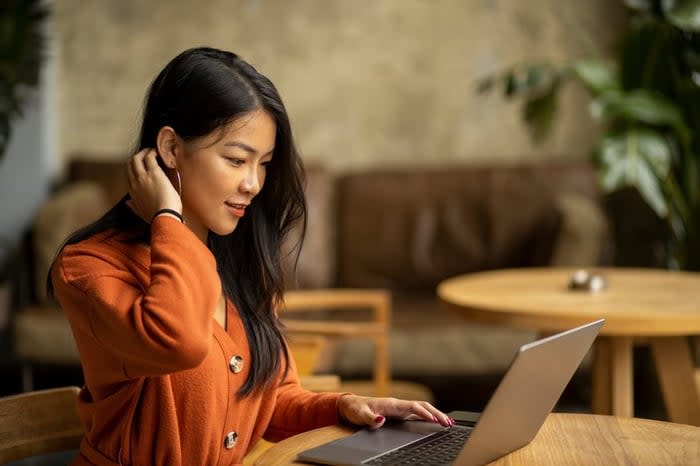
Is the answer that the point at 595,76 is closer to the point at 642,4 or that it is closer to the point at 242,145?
the point at 642,4

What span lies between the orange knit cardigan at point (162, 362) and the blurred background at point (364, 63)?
3528mm

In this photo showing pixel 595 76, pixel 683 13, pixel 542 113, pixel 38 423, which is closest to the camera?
pixel 38 423

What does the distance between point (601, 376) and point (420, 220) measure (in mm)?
1880

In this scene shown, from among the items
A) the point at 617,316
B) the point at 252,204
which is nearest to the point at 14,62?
the point at 617,316

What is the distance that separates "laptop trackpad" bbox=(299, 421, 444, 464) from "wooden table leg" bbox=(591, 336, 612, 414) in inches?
59.3

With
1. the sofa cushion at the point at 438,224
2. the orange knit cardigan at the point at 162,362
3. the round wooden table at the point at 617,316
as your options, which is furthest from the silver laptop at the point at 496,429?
the sofa cushion at the point at 438,224

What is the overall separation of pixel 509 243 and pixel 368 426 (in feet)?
10.6

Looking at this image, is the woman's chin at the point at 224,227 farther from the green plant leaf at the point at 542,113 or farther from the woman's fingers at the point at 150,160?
the green plant leaf at the point at 542,113

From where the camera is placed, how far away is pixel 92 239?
1425 millimetres

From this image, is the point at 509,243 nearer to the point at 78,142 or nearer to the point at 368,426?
the point at 78,142

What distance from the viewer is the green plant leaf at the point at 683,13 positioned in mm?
3508

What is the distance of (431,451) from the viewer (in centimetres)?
127

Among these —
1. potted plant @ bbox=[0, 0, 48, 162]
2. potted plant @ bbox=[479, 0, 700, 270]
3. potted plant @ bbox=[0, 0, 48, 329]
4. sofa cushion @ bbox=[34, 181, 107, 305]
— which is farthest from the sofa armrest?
potted plant @ bbox=[0, 0, 48, 162]

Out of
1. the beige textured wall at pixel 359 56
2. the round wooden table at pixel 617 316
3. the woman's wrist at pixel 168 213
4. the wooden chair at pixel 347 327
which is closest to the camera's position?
the woman's wrist at pixel 168 213
